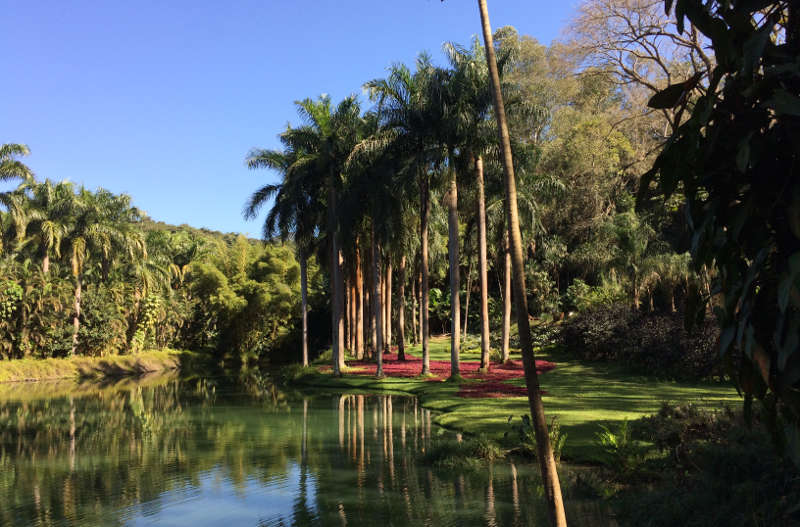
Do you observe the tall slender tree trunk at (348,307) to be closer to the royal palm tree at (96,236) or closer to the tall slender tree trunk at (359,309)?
the tall slender tree trunk at (359,309)

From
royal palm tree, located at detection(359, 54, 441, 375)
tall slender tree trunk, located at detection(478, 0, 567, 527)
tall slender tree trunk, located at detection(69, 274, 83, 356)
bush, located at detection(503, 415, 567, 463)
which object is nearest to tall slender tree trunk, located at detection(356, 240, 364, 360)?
royal palm tree, located at detection(359, 54, 441, 375)

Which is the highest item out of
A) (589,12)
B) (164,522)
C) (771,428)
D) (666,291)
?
(589,12)

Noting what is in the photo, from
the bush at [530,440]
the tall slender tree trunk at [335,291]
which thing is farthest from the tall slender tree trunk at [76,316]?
the bush at [530,440]

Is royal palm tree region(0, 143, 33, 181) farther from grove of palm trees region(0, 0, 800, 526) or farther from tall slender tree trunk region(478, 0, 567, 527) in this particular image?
tall slender tree trunk region(478, 0, 567, 527)

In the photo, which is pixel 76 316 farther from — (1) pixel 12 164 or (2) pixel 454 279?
(2) pixel 454 279

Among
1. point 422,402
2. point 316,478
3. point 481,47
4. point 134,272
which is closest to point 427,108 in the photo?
point 481,47

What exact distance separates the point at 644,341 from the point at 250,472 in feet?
60.1

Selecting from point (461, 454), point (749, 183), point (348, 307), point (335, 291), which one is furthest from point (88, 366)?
point (749, 183)

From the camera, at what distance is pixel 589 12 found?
22922mm

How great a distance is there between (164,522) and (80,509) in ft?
5.66

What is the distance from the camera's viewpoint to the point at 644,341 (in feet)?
84.0

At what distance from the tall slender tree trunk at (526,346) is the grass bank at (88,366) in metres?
37.8

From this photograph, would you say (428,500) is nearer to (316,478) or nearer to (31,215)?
(316,478)

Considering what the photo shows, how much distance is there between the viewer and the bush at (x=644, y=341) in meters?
23.2
